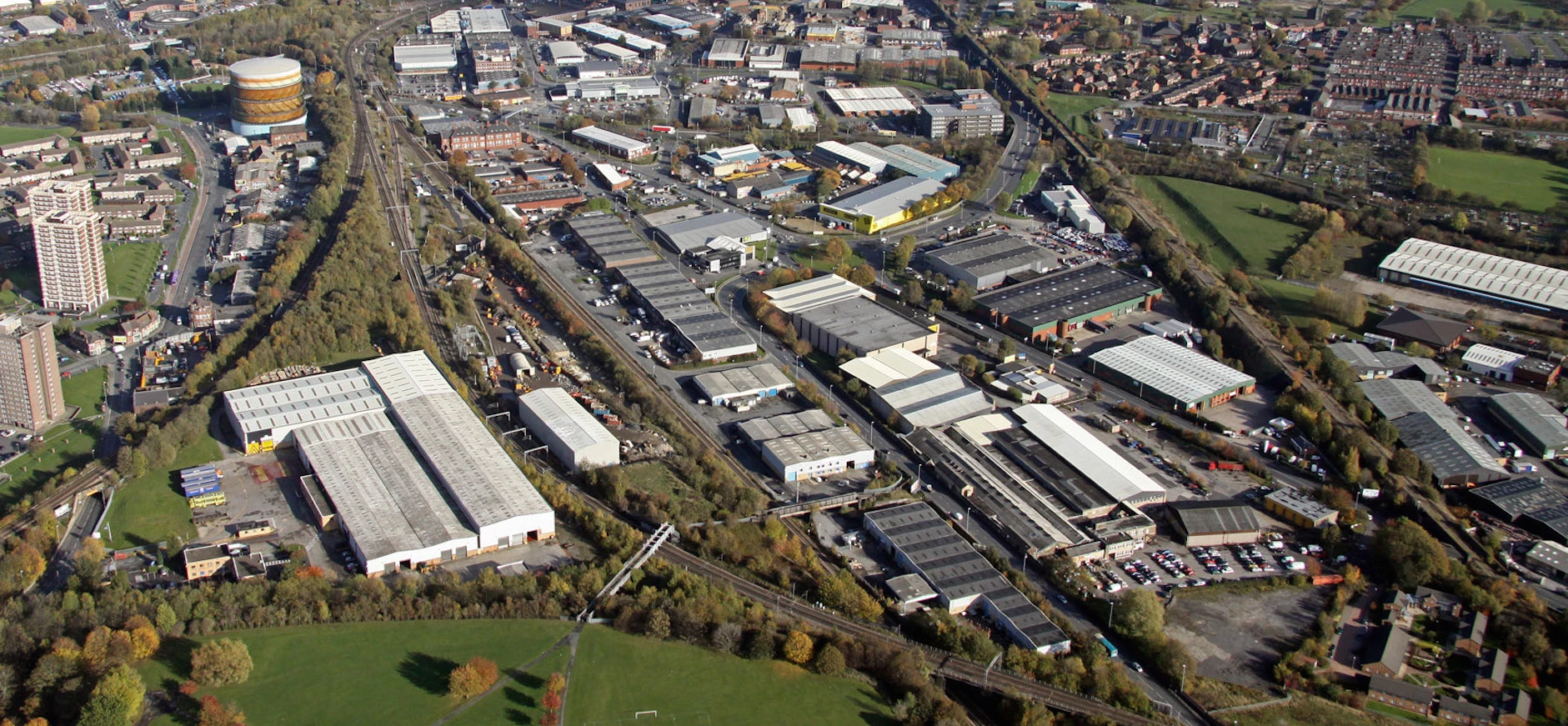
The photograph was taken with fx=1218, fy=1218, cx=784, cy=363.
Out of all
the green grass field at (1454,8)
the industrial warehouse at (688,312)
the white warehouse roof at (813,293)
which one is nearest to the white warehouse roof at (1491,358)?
the white warehouse roof at (813,293)

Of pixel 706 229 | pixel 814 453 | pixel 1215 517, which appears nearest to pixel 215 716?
pixel 814 453

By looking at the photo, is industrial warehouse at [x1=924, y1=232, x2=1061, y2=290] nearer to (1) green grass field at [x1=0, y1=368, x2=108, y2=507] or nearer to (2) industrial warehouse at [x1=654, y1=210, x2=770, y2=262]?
(2) industrial warehouse at [x1=654, y1=210, x2=770, y2=262]

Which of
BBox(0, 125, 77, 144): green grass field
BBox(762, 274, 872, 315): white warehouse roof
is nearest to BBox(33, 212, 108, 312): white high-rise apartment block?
BBox(0, 125, 77, 144): green grass field

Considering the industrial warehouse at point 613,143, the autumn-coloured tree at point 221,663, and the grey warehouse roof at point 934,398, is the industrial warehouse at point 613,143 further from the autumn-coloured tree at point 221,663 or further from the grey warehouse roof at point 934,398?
the autumn-coloured tree at point 221,663

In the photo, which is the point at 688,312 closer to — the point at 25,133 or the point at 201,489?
the point at 201,489

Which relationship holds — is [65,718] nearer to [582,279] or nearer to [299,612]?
[299,612]

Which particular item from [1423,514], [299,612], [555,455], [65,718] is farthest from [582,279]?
[1423,514]

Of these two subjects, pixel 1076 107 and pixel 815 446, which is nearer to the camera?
pixel 815 446

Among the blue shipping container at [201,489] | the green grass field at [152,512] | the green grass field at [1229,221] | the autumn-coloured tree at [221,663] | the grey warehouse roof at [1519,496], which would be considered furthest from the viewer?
the green grass field at [1229,221]
